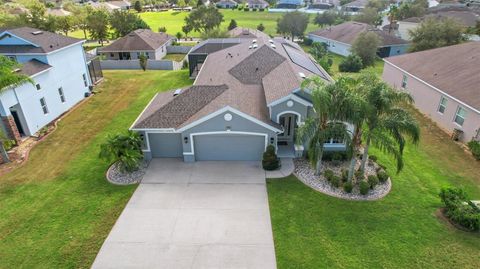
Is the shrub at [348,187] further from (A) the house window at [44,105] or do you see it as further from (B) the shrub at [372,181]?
(A) the house window at [44,105]

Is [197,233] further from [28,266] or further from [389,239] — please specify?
[389,239]

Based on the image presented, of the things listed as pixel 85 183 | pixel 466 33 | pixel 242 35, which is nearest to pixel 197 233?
pixel 85 183

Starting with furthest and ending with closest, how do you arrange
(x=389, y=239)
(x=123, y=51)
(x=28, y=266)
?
1. (x=123, y=51)
2. (x=389, y=239)
3. (x=28, y=266)

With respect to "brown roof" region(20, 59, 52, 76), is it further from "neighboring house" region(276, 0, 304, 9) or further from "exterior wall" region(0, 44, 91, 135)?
"neighboring house" region(276, 0, 304, 9)

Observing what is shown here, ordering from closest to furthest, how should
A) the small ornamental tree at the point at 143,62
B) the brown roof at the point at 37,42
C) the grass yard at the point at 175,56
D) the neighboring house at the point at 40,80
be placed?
the neighboring house at the point at 40,80 < the brown roof at the point at 37,42 < the small ornamental tree at the point at 143,62 < the grass yard at the point at 175,56

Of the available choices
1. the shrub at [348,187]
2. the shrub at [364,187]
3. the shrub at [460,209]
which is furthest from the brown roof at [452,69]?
the shrub at [348,187]

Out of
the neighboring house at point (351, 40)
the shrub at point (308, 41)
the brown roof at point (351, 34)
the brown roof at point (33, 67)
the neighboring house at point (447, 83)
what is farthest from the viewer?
the shrub at point (308, 41)

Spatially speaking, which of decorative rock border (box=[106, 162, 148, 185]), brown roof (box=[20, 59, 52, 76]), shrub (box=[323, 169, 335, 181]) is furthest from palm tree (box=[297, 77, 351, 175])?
brown roof (box=[20, 59, 52, 76])

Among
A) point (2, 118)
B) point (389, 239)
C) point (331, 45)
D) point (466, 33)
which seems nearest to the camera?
point (389, 239)
